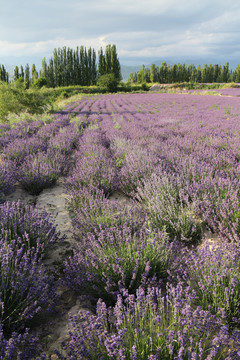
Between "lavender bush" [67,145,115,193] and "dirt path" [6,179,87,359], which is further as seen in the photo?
"lavender bush" [67,145,115,193]

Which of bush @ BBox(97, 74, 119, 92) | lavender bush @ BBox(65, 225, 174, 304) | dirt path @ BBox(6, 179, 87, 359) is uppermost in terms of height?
bush @ BBox(97, 74, 119, 92)

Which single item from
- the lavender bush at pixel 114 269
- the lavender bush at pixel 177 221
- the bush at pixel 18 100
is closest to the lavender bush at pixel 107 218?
the lavender bush at pixel 177 221

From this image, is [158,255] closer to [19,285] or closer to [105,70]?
[19,285]

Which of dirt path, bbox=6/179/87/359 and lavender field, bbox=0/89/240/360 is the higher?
lavender field, bbox=0/89/240/360

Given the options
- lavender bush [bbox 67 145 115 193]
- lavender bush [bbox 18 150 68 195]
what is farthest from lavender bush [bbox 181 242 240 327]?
lavender bush [bbox 18 150 68 195]

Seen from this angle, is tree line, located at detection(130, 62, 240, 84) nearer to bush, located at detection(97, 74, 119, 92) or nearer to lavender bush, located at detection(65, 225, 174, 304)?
bush, located at detection(97, 74, 119, 92)

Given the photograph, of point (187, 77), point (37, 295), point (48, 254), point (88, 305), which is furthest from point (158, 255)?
point (187, 77)

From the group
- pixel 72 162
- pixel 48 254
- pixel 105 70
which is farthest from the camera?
pixel 105 70

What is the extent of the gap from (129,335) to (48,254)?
4.44 feet

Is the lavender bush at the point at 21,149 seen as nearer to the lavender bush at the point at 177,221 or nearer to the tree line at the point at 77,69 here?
the lavender bush at the point at 177,221

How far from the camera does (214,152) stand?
4512 millimetres

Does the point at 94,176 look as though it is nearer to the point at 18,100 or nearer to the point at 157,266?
the point at 157,266

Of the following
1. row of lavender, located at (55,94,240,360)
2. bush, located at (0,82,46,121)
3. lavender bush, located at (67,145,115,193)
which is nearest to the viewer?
row of lavender, located at (55,94,240,360)

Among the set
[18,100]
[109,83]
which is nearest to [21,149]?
[18,100]
